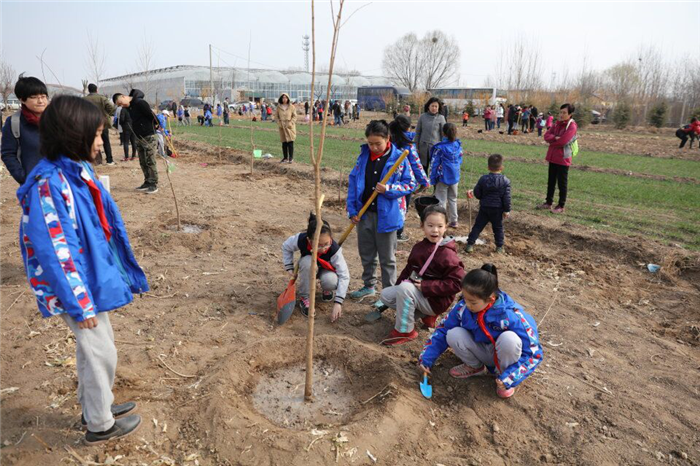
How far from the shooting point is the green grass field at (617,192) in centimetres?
709

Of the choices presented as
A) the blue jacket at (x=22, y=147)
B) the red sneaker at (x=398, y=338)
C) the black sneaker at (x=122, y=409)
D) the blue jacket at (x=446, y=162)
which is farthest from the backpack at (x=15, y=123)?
the blue jacket at (x=446, y=162)

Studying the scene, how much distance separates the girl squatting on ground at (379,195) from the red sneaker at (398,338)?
692mm

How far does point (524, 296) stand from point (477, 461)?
2.54 metres

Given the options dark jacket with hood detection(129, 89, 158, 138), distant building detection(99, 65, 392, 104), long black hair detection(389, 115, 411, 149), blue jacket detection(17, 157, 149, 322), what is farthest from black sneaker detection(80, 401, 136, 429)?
distant building detection(99, 65, 392, 104)

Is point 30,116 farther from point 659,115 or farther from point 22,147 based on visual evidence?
point 659,115

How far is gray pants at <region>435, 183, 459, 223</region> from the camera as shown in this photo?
6.70m

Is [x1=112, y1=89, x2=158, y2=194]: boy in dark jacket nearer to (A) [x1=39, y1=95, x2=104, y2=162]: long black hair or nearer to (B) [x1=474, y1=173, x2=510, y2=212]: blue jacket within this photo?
(B) [x1=474, y1=173, x2=510, y2=212]: blue jacket

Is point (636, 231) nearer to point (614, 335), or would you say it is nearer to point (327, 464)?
point (614, 335)

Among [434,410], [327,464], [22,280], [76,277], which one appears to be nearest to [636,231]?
[434,410]

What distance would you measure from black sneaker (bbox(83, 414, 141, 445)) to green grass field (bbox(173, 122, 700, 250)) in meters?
5.59

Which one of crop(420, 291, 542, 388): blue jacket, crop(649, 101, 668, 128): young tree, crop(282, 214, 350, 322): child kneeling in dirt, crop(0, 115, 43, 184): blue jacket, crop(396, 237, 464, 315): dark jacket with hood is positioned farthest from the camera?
crop(649, 101, 668, 128): young tree

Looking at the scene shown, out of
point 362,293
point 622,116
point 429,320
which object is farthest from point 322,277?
point 622,116

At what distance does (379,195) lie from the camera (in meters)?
4.15

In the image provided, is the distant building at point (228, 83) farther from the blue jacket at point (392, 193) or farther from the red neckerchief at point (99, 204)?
the red neckerchief at point (99, 204)
